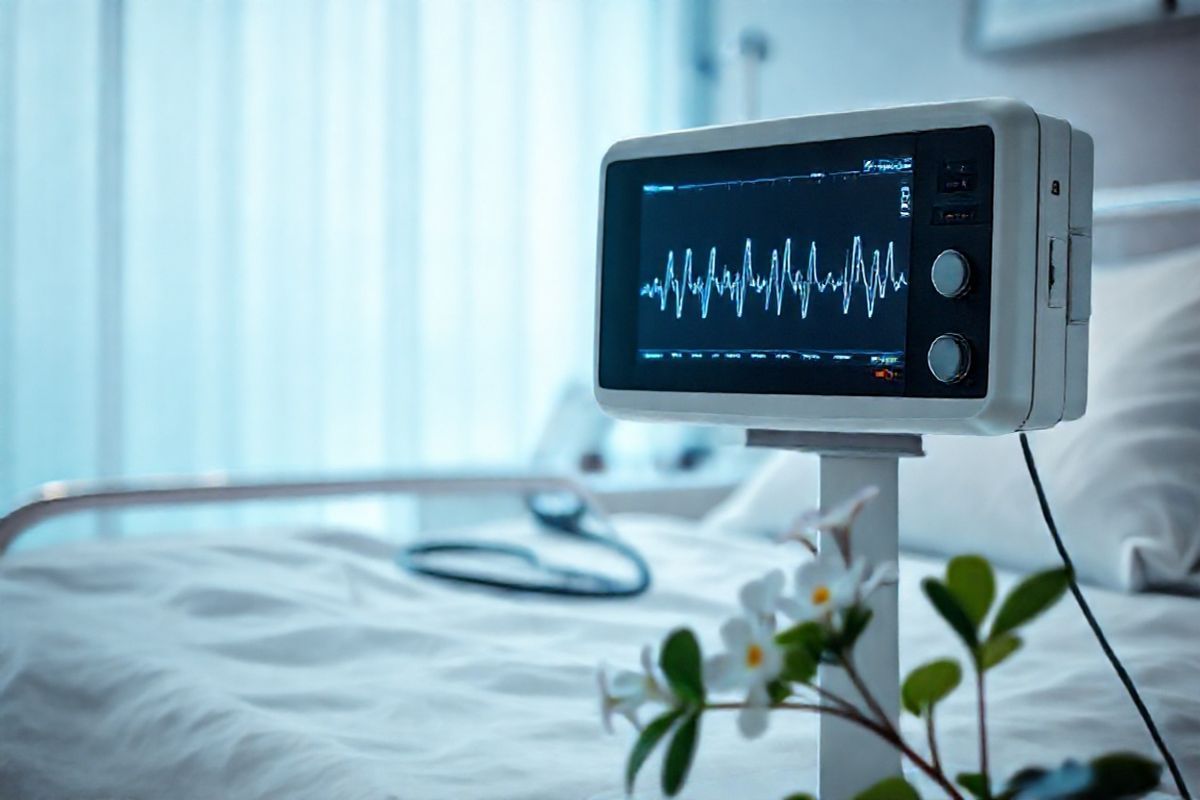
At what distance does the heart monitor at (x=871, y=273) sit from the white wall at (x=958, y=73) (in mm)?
1402

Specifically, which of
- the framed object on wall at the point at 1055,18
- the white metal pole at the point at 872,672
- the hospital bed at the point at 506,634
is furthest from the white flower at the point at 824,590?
the framed object on wall at the point at 1055,18

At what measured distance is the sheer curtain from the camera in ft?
7.23

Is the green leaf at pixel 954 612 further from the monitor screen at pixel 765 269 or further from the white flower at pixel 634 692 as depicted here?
the monitor screen at pixel 765 269

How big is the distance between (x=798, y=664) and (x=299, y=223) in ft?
7.33

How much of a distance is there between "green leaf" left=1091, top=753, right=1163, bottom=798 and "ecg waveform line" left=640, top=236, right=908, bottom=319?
307 mm

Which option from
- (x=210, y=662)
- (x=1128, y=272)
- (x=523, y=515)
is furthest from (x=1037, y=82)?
(x=210, y=662)

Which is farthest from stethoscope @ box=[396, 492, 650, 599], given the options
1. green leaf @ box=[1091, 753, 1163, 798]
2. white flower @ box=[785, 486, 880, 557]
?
green leaf @ box=[1091, 753, 1163, 798]

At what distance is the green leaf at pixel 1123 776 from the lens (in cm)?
30

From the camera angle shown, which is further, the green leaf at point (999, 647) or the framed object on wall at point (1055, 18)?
the framed object on wall at point (1055, 18)

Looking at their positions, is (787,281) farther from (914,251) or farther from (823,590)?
(823,590)

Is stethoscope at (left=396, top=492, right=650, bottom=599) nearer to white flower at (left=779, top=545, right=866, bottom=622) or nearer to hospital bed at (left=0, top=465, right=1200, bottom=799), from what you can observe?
hospital bed at (left=0, top=465, right=1200, bottom=799)

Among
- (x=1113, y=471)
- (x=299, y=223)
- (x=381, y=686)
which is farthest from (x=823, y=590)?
(x=299, y=223)

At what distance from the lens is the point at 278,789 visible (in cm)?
66

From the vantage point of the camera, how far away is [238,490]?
1323 millimetres
